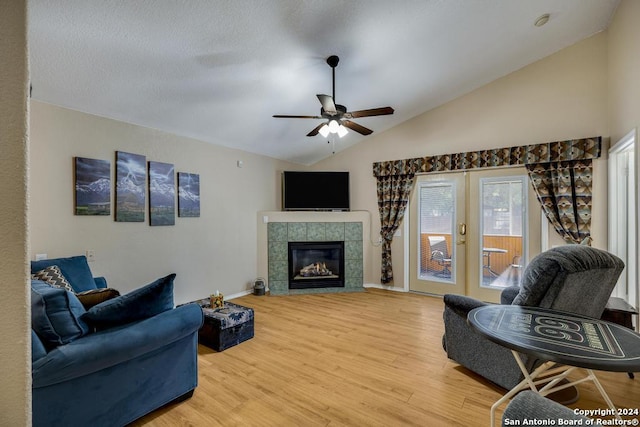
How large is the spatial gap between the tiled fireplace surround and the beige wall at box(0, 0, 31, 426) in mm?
4338

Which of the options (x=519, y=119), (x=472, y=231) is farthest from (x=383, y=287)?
(x=519, y=119)

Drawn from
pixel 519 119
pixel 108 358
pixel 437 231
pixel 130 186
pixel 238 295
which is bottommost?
pixel 238 295

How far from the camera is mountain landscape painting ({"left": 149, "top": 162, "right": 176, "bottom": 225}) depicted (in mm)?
3737

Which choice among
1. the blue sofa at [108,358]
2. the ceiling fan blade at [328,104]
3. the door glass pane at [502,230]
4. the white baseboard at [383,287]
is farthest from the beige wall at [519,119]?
the blue sofa at [108,358]

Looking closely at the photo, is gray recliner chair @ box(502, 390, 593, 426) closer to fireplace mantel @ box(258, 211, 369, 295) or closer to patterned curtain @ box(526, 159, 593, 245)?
patterned curtain @ box(526, 159, 593, 245)

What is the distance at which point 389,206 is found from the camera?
516 cm

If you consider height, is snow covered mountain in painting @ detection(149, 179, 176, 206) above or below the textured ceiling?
below

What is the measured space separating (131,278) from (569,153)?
18.3 ft

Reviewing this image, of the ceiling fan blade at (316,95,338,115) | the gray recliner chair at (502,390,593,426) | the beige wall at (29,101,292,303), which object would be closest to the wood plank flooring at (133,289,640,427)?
the gray recliner chair at (502,390,593,426)

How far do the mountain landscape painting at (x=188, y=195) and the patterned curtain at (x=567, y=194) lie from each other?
4642mm

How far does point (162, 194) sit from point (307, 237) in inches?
93.8

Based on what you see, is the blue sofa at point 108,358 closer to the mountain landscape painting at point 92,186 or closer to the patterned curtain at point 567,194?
the mountain landscape painting at point 92,186

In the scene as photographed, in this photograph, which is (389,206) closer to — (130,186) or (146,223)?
(146,223)

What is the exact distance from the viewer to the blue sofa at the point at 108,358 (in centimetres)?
150
